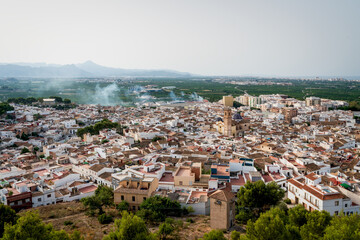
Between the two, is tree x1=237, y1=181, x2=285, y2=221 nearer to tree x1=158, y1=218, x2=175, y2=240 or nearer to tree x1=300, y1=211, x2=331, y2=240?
tree x1=300, y1=211, x2=331, y2=240

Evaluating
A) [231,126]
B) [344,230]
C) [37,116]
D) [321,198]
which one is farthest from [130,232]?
[37,116]

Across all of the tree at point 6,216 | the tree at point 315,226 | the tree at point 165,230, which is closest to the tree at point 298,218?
the tree at point 315,226

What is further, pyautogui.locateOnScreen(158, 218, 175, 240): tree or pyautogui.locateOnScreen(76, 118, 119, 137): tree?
pyautogui.locateOnScreen(76, 118, 119, 137): tree

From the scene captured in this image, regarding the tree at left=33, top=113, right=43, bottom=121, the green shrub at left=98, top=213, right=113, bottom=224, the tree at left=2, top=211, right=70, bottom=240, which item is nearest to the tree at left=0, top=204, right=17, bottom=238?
the tree at left=2, top=211, right=70, bottom=240

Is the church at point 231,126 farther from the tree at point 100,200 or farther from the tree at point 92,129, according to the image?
the tree at point 100,200

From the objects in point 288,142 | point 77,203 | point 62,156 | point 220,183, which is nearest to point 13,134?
point 62,156

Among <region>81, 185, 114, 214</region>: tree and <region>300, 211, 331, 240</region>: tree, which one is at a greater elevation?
<region>300, 211, 331, 240</region>: tree
